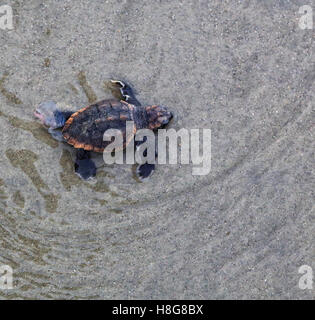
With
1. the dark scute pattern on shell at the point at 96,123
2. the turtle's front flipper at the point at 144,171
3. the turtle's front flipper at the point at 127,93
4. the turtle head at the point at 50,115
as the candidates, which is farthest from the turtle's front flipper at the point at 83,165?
the turtle's front flipper at the point at 127,93

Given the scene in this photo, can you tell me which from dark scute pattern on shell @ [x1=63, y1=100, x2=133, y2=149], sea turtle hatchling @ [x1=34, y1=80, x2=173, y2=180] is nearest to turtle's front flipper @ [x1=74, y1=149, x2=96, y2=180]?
sea turtle hatchling @ [x1=34, y1=80, x2=173, y2=180]

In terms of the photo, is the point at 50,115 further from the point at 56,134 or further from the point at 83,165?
the point at 83,165

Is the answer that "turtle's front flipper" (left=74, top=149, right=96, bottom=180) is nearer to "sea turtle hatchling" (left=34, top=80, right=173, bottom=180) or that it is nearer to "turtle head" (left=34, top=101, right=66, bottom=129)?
"sea turtle hatchling" (left=34, top=80, right=173, bottom=180)

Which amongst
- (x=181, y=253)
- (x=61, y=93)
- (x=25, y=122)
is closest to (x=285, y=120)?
(x=181, y=253)

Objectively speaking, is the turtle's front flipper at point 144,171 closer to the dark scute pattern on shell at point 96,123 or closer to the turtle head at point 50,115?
the dark scute pattern on shell at point 96,123

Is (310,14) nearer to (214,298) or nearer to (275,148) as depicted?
(275,148)

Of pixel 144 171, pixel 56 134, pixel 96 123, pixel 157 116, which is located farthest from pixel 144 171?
pixel 56 134
